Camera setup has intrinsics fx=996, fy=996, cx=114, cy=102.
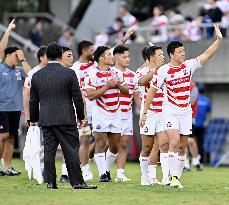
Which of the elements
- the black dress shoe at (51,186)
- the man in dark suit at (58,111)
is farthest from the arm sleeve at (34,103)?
the black dress shoe at (51,186)

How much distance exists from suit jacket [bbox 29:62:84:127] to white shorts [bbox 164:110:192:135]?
1982mm

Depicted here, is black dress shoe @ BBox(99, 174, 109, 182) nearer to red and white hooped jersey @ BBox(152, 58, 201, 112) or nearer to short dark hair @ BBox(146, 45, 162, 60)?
red and white hooped jersey @ BBox(152, 58, 201, 112)

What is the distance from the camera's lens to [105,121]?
61.2ft

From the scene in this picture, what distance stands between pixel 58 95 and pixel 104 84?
291 cm

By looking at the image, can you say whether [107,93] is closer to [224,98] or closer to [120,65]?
[120,65]

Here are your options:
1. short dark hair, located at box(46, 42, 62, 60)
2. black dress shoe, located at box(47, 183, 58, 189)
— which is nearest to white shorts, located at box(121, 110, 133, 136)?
black dress shoe, located at box(47, 183, 58, 189)

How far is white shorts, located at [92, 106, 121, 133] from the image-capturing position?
1864cm

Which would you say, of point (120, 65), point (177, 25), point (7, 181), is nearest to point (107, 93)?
point (120, 65)

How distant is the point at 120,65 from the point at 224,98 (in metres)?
14.8

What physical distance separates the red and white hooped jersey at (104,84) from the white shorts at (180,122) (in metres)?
1.72

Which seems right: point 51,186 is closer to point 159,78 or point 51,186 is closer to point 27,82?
point 159,78

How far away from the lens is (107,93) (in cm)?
1870

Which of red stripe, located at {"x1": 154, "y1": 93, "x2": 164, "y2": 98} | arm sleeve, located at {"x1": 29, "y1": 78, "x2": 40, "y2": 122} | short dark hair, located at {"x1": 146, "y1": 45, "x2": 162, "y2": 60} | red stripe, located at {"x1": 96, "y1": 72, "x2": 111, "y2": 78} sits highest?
short dark hair, located at {"x1": 146, "y1": 45, "x2": 162, "y2": 60}

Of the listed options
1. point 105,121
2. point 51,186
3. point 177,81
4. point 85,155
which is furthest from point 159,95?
point 51,186
